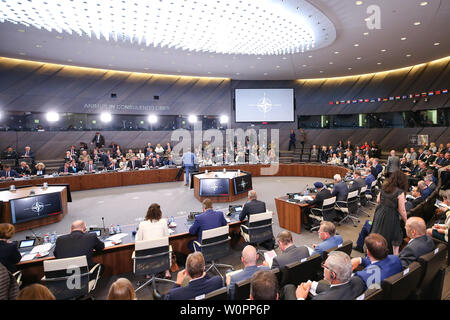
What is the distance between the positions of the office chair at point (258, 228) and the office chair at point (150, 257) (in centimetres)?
148

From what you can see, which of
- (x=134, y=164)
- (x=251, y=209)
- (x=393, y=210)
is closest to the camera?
(x=393, y=210)

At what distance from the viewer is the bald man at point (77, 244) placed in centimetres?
332

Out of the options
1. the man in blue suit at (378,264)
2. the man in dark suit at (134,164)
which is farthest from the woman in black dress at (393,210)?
the man in dark suit at (134,164)

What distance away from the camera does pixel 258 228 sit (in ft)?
14.9

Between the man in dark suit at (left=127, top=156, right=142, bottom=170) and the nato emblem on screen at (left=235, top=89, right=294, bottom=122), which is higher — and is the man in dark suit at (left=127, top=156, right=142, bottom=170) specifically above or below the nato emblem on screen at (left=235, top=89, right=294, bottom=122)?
below

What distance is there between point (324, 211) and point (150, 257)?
3.86m

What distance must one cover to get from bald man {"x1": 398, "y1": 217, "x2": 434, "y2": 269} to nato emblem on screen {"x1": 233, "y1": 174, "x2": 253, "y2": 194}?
5.74 meters

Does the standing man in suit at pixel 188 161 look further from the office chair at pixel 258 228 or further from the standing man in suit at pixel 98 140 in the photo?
the standing man in suit at pixel 98 140

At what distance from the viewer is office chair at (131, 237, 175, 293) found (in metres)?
3.52

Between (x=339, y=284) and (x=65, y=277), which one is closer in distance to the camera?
(x=339, y=284)

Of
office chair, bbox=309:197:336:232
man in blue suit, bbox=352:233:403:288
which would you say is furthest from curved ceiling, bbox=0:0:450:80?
man in blue suit, bbox=352:233:403:288

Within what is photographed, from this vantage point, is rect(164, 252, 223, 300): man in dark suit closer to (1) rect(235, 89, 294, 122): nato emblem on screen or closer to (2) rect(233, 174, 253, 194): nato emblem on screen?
(2) rect(233, 174, 253, 194): nato emblem on screen

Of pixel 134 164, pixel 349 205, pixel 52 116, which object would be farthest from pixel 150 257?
pixel 52 116

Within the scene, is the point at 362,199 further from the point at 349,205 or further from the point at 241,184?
the point at 241,184
